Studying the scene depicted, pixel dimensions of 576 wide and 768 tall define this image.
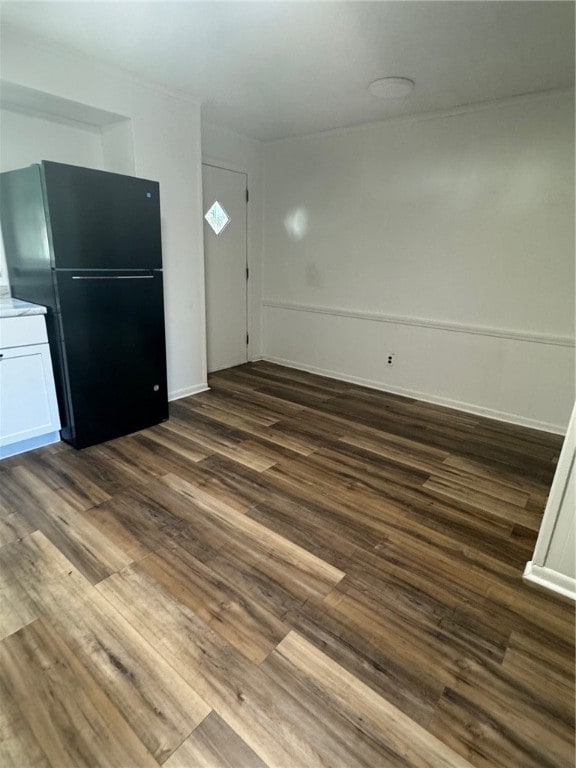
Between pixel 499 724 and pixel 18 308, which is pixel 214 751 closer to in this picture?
pixel 499 724

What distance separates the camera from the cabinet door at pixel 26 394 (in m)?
2.45

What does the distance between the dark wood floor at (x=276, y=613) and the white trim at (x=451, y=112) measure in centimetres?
264

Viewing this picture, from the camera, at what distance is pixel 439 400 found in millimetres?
3824

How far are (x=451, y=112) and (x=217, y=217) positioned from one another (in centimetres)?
239

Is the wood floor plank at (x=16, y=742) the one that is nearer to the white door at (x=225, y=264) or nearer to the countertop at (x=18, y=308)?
the countertop at (x=18, y=308)

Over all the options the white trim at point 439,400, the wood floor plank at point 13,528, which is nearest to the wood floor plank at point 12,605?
the wood floor plank at point 13,528

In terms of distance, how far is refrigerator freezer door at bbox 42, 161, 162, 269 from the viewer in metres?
2.33

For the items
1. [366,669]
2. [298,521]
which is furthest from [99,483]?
[366,669]

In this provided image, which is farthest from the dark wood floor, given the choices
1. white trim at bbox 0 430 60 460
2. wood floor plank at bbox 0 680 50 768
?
white trim at bbox 0 430 60 460

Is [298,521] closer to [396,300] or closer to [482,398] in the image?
[482,398]

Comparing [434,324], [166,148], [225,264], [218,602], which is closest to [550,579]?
[218,602]

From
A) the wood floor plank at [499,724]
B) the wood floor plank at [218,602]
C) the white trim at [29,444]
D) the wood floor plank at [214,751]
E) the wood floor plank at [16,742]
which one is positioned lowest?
the wood floor plank at [499,724]

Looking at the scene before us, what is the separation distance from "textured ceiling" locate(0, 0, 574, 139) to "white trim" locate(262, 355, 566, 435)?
2461 millimetres

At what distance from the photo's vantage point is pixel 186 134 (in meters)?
3.25
